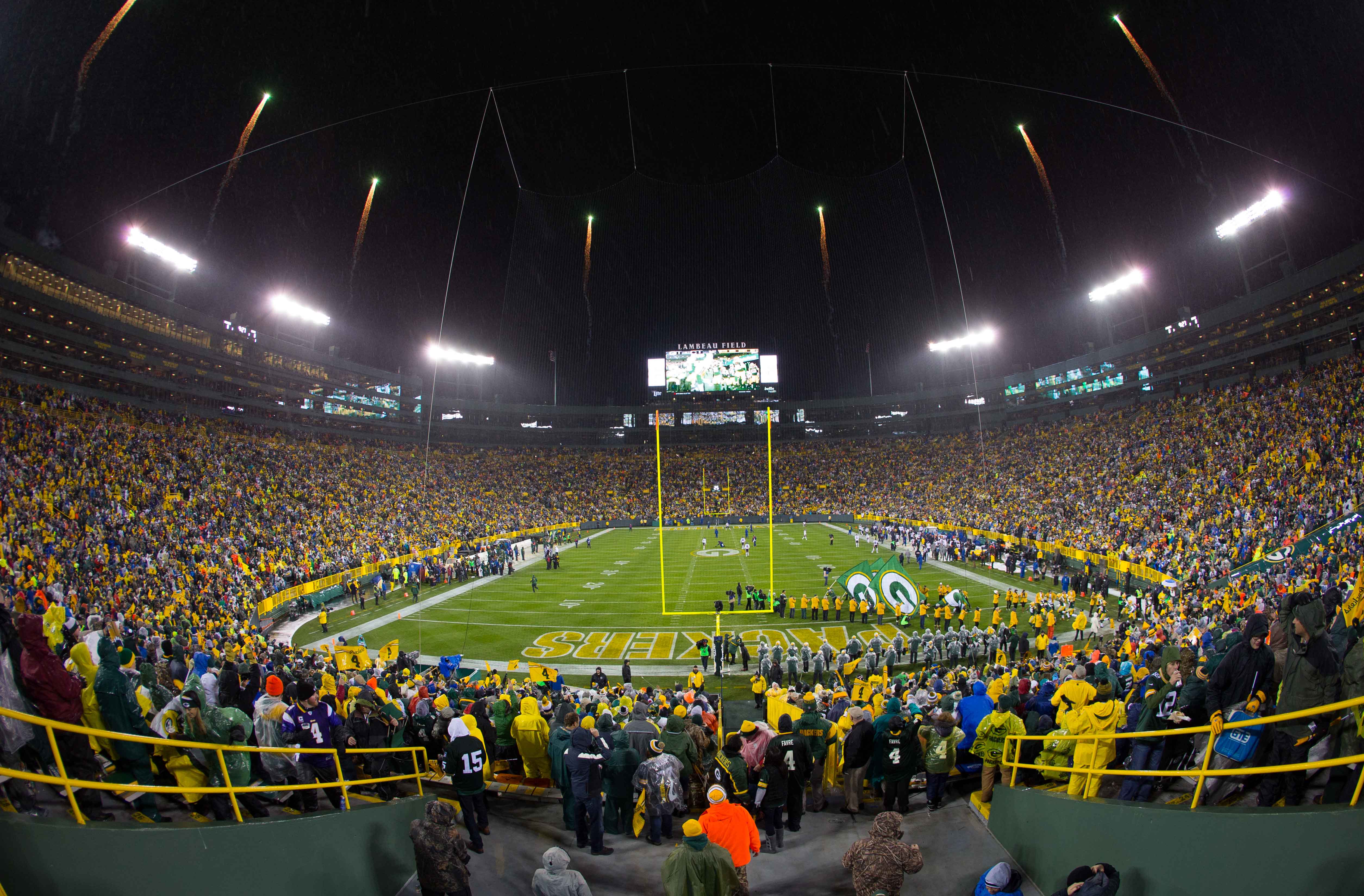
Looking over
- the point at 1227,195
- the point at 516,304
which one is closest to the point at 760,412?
the point at 516,304

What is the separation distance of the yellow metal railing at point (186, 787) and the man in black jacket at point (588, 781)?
145 cm

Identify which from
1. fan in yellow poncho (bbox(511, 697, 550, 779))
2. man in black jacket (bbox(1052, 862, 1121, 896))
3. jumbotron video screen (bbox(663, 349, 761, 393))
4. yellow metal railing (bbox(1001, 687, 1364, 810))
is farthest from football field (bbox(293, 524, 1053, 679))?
jumbotron video screen (bbox(663, 349, 761, 393))

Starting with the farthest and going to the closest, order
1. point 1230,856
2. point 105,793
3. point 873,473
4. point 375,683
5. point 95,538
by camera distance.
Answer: point 873,473 < point 95,538 < point 375,683 < point 105,793 < point 1230,856

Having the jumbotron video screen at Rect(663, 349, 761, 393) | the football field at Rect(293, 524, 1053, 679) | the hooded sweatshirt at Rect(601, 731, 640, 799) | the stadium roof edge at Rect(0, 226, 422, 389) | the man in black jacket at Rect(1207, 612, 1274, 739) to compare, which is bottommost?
the football field at Rect(293, 524, 1053, 679)

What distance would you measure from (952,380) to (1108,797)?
67595mm

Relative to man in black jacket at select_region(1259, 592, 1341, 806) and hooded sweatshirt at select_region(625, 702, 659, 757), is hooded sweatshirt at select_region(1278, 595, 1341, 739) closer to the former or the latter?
man in black jacket at select_region(1259, 592, 1341, 806)

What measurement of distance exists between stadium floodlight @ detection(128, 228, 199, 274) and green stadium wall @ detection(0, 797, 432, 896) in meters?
38.8

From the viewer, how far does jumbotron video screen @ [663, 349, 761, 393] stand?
6378cm

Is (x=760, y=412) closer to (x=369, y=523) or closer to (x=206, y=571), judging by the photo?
(x=369, y=523)

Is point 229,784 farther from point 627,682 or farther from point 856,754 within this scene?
point 627,682

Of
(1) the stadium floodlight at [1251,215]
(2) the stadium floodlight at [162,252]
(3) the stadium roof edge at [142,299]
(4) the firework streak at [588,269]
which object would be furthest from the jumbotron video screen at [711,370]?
(2) the stadium floodlight at [162,252]

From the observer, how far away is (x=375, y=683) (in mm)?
8742

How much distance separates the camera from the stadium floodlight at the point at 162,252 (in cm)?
3170

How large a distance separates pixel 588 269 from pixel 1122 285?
3729 cm
